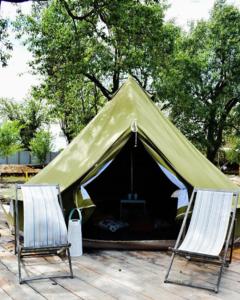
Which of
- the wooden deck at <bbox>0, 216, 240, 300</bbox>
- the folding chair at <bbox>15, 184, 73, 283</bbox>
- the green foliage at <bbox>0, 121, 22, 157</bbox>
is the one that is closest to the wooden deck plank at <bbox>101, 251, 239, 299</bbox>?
the wooden deck at <bbox>0, 216, 240, 300</bbox>

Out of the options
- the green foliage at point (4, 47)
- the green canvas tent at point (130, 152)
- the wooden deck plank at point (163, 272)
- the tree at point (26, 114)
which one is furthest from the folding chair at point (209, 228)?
the tree at point (26, 114)

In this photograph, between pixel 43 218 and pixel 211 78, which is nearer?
pixel 43 218

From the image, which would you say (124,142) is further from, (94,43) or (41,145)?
(41,145)

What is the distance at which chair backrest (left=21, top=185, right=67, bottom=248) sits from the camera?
12.9 ft

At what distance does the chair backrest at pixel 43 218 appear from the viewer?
3.94 metres

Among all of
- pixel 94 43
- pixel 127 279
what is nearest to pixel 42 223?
pixel 127 279

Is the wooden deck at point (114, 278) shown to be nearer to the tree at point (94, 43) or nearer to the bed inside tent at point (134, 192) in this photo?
the bed inside tent at point (134, 192)

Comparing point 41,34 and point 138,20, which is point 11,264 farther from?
point 41,34

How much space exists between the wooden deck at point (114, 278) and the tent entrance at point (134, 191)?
163 centimetres

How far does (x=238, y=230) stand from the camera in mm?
5020

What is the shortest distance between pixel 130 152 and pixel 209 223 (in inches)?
125

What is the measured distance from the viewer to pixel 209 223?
404 cm

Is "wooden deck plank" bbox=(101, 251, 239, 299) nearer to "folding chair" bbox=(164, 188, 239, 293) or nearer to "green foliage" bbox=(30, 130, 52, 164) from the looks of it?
"folding chair" bbox=(164, 188, 239, 293)

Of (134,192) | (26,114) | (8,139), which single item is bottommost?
(134,192)
